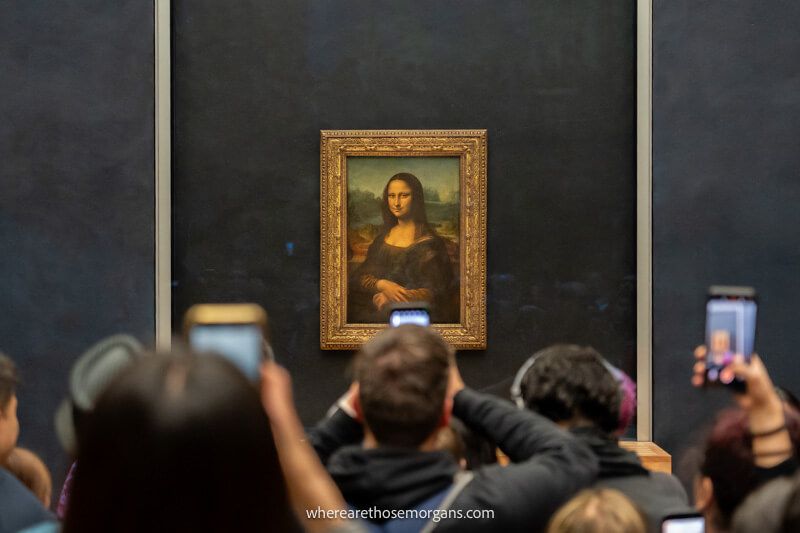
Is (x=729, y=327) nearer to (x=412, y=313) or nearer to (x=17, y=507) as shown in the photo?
(x=412, y=313)

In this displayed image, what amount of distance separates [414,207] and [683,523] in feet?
19.7

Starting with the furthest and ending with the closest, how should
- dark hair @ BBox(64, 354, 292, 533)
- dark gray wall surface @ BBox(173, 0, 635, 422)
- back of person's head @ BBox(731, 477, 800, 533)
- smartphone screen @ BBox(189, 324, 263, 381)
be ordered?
dark gray wall surface @ BBox(173, 0, 635, 422)
smartphone screen @ BBox(189, 324, 263, 381)
back of person's head @ BBox(731, 477, 800, 533)
dark hair @ BBox(64, 354, 292, 533)

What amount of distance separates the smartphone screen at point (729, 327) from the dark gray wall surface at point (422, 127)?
188 inches

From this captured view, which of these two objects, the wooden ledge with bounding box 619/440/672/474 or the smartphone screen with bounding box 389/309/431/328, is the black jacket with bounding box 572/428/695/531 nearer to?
the smartphone screen with bounding box 389/309/431/328

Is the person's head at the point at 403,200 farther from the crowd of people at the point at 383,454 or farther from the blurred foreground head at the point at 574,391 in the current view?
the blurred foreground head at the point at 574,391

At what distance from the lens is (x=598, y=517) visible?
2.27 metres

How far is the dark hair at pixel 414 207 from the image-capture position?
852 cm

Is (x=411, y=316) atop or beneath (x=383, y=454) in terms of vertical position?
atop

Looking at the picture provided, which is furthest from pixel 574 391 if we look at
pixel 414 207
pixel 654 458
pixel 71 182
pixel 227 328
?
pixel 71 182

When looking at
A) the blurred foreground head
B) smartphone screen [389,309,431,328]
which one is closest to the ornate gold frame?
smartphone screen [389,309,431,328]

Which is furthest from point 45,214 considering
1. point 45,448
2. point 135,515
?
point 135,515

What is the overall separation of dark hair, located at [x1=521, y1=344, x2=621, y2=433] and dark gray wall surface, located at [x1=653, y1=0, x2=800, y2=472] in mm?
5367

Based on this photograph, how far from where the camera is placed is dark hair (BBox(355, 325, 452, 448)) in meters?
2.55

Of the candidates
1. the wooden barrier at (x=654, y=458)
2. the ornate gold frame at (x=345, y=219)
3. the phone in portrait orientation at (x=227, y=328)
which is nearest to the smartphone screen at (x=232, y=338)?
the phone in portrait orientation at (x=227, y=328)
